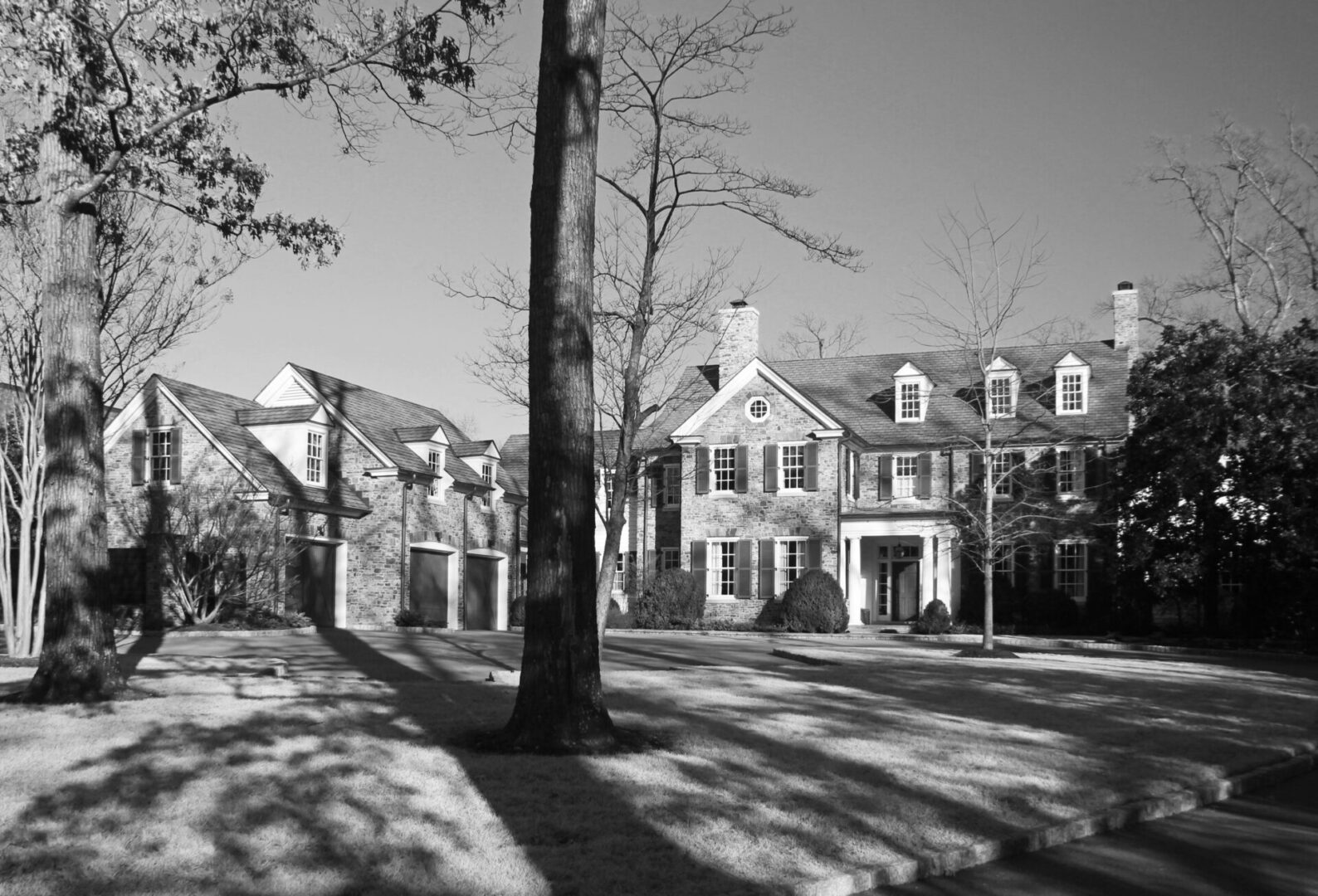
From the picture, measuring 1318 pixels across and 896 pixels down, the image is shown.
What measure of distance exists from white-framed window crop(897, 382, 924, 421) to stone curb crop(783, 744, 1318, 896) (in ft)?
95.4

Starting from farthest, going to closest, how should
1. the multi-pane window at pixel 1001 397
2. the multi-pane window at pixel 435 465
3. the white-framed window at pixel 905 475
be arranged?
1. the white-framed window at pixel 905 475
2. the multi-pane window at pixel 1001 397
3. the multi-pane window at pixel 435 465

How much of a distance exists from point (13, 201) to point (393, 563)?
21.7 metres

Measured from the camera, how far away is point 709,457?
1529 inches

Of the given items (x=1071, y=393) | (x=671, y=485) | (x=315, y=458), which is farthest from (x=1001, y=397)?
(x=315, y=458)

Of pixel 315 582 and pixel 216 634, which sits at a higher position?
pixel 315 582

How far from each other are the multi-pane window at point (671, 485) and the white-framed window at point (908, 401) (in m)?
7.32

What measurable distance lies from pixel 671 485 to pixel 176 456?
15.5m

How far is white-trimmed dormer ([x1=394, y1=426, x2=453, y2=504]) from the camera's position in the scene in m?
36.8

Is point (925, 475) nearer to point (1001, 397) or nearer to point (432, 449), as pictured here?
point (1001, 397)

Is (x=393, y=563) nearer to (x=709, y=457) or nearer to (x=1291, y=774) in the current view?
(x=709, y=457)

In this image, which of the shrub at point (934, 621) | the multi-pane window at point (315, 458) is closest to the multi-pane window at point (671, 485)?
the shrub at point (934, 621)

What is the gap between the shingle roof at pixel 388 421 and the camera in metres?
35.5

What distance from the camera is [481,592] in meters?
39.4

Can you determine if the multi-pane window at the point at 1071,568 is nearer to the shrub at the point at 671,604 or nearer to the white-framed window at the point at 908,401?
the white-framed window at the point at 908,401
